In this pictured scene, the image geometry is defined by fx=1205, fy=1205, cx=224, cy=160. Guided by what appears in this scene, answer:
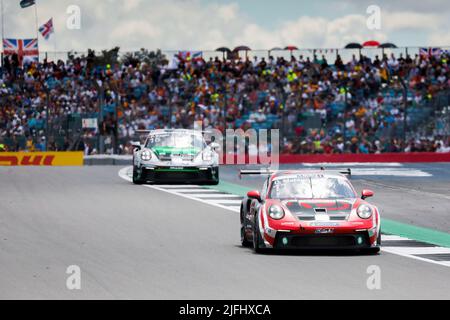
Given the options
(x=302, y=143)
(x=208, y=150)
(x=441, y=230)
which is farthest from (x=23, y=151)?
(x=441, y=230)

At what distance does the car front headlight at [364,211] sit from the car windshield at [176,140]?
15.3m

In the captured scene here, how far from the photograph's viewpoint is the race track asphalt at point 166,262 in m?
11.3

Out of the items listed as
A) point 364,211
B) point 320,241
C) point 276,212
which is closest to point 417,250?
point 364,211

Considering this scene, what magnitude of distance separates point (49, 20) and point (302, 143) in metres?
16.4

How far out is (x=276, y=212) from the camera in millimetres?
14594

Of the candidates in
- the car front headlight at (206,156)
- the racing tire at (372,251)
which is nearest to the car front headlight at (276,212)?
the racing tire at (372,251)

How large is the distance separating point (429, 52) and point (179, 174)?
2241 centimetres

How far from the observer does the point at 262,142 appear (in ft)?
136

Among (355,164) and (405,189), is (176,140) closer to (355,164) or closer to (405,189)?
(405,189)

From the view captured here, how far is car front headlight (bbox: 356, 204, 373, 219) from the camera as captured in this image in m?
14.6

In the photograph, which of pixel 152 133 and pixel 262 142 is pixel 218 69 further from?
pixel 152 133

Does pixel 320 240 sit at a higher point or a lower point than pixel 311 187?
lower

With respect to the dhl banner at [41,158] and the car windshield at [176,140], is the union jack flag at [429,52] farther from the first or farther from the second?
the car windshield at [176,140]

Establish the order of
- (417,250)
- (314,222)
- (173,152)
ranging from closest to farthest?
(314,222) < (417,250) < (173,152)
